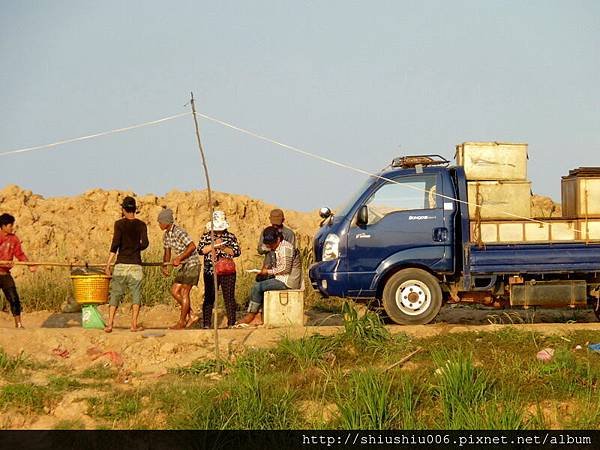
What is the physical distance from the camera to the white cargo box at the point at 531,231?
13602 mm

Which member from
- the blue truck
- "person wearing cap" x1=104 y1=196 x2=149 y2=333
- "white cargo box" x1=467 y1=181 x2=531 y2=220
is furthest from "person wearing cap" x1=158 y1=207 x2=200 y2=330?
"white cargo box" x1=467 y1=181 x2=531 y2=220

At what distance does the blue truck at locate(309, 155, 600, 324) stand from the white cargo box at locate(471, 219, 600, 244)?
81mm

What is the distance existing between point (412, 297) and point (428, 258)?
573 mm

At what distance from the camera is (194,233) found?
2773 cm

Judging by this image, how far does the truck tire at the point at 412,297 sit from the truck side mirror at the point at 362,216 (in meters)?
0.82

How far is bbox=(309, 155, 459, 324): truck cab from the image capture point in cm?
1363

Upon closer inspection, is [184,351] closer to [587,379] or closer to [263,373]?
[263,373]

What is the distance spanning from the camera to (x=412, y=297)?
541 inches

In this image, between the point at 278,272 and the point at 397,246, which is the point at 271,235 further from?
the point at 397,246

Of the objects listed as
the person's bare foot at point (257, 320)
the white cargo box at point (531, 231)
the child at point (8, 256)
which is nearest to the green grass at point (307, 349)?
the person's bare foot at point (257, 320)

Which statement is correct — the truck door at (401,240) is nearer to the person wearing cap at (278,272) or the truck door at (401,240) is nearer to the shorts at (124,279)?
the person wearing cap at (278,272)

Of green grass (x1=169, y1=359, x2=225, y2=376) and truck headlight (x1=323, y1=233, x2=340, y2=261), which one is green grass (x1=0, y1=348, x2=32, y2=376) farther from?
→ truck headlight (x1=323, y1=233, x2=340, y2=261)

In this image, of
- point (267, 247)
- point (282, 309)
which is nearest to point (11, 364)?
point (282, 309)

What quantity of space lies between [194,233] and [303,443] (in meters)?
18.3
